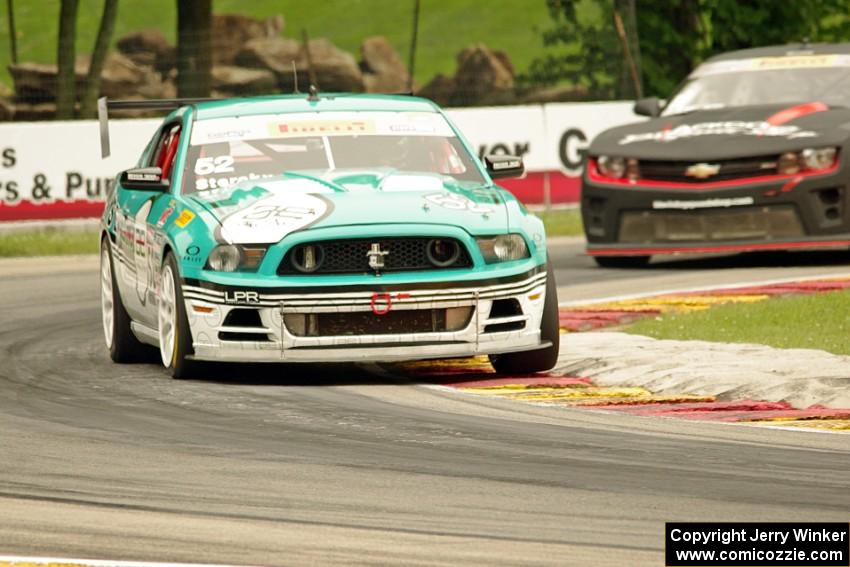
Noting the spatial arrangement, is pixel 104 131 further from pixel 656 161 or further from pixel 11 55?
pixel 11 55

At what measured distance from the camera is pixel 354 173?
1073 centimetres

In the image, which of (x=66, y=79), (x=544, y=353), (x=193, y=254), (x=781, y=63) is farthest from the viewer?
(x=66, y=79)

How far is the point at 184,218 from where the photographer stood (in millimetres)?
10242

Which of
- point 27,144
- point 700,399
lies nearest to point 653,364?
point 700,399

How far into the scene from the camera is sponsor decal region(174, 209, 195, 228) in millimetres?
10180

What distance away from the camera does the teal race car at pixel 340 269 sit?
9812 mm

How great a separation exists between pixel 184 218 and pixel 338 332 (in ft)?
3.40

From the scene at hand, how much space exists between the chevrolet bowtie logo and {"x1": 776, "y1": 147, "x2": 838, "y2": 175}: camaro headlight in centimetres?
48

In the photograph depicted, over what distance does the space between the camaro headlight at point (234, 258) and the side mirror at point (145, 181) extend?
3.71 feet

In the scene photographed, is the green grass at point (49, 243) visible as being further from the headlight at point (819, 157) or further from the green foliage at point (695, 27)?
the green foliage at point (695, 27)

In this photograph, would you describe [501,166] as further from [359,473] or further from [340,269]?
[359,473]

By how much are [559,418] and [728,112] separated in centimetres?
833

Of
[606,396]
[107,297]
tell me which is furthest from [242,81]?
[606,396]

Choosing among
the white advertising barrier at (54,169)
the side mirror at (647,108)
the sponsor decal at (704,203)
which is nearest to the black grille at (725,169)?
the sponsor decal at (704,203)
